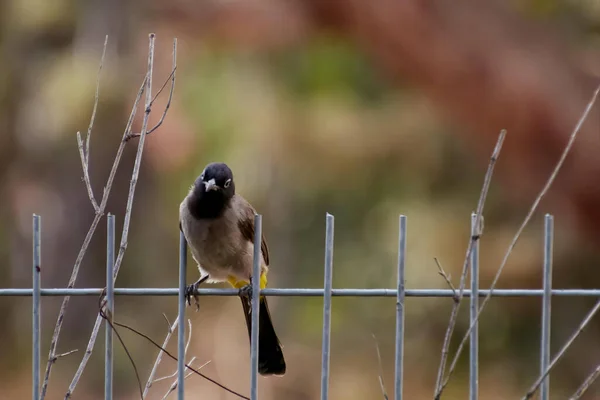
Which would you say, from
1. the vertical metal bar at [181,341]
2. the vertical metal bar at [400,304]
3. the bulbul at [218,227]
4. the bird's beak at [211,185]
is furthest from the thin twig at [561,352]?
the bird's beak at [211,185]

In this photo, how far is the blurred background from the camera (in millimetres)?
7504

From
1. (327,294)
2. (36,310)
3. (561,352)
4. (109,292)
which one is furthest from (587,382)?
(36,310)

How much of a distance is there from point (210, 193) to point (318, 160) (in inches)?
245

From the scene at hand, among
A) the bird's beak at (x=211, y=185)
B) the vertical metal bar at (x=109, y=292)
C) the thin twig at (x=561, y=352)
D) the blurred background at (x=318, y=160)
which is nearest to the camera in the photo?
the thin twig at (x=561, y=352)

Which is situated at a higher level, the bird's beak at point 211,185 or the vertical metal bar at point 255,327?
the bird's beak at point 211,185

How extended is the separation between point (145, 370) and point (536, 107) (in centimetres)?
530

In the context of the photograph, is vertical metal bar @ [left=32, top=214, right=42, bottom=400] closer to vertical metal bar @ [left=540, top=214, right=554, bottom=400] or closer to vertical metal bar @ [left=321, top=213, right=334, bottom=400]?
vertical metal bar @ [left=321, top=213, right=334, bottom=400]

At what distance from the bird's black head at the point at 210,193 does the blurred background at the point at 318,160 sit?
4136 millimetres

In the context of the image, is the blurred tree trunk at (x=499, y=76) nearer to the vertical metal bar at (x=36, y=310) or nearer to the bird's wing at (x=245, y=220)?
the bird's wing at (x=245, y=220)

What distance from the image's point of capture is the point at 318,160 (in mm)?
9781

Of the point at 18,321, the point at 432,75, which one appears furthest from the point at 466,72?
the point at 18,321

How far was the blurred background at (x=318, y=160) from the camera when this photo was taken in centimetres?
750

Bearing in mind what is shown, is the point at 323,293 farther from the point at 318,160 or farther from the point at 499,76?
the point at 318,160

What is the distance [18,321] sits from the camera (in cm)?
962
